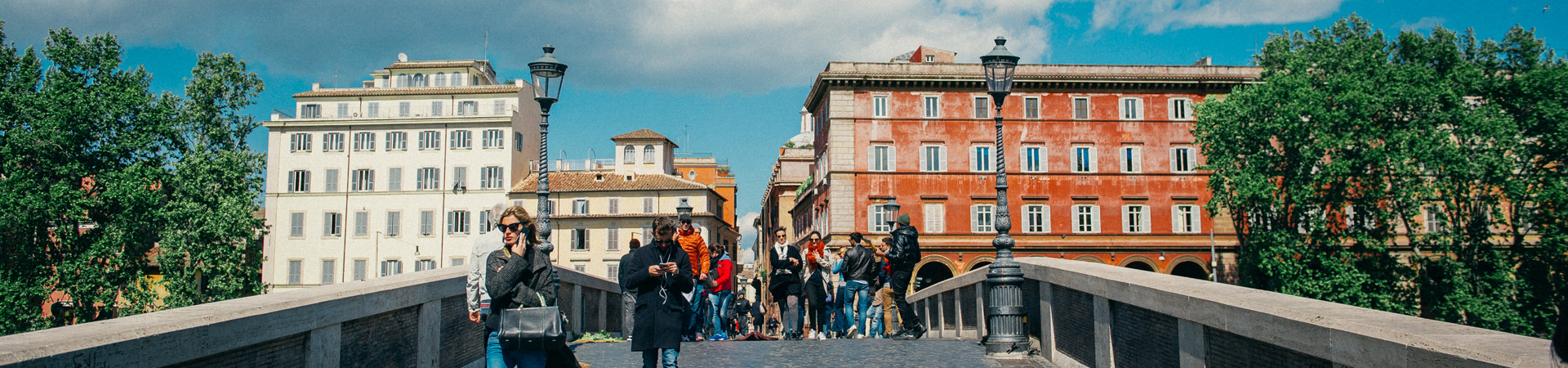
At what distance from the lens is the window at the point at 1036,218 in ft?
142

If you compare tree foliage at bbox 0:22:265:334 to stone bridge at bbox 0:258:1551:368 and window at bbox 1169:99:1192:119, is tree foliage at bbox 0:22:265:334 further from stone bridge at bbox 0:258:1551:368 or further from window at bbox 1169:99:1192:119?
window at bbox 1169:99:1192:119

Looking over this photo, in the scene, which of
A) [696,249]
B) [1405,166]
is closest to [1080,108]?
[1405,166]

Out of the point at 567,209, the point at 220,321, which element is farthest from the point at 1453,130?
the point at 567,209

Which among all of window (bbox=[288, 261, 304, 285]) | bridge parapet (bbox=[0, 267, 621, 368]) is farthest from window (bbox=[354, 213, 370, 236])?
bridge parapet (bbox=[0, 267, 621, 368])

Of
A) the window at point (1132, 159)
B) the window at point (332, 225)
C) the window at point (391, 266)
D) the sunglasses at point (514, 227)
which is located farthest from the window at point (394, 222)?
the sunglasses at point (514, 227)

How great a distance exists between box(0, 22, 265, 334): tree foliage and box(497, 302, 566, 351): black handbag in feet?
115

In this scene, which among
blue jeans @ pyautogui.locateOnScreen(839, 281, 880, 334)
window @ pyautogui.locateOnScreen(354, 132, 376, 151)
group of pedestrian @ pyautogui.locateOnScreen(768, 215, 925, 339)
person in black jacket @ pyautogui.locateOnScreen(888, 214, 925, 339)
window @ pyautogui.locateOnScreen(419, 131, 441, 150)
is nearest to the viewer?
person in black jacket @ pyautogui.locateOnScreen(888, 214, 925, 339)

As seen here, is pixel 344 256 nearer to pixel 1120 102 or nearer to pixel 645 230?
pixel 645 230

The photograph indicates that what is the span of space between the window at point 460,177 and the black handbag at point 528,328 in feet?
176

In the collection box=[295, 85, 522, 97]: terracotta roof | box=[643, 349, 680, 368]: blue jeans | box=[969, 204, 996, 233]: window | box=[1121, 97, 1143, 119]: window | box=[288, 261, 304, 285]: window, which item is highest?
box=[295, 85, 522, 97]: terracotta roof

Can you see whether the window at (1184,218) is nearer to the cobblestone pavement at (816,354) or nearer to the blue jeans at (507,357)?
the cobblestone pavement at (816,354)

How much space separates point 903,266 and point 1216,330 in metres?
7.39

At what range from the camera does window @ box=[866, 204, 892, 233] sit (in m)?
43.1

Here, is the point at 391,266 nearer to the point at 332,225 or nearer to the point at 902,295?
the point at 332,225
